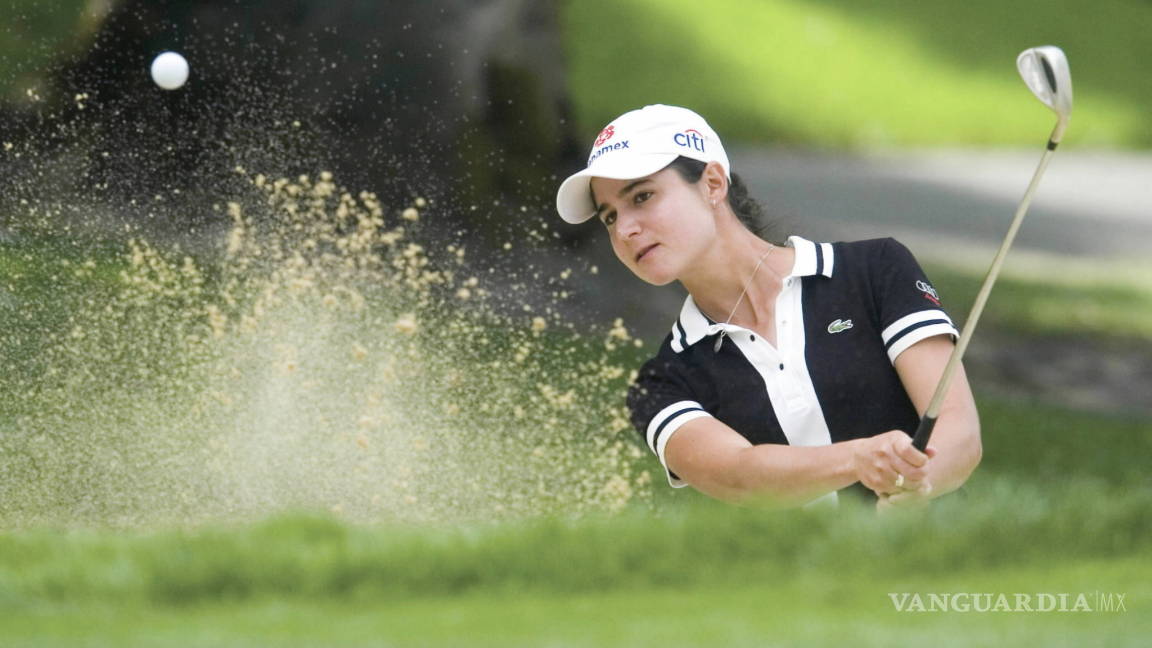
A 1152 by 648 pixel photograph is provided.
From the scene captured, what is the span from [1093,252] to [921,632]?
930 cm

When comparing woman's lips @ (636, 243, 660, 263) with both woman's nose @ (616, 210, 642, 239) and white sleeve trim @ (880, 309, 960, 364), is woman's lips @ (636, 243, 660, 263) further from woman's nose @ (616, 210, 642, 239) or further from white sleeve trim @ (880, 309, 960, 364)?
white sleeve trim @ (880, 309, 960, 364)

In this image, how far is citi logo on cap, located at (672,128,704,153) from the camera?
3.57 meters

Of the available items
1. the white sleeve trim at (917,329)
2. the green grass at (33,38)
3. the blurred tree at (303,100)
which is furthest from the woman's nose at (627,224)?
the green grass at (33,38)

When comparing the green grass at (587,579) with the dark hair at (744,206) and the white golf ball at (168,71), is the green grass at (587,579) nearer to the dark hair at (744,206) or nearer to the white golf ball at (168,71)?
the dark hair at (744,206)

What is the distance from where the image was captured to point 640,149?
349 cm

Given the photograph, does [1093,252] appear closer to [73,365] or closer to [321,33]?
[321,33]

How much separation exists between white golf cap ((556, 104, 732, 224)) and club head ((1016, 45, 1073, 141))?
685 mm

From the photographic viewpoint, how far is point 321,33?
7.23 meters

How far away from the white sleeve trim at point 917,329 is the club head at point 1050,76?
1.39ft

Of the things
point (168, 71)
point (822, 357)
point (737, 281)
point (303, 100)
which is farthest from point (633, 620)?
point (303, 100)

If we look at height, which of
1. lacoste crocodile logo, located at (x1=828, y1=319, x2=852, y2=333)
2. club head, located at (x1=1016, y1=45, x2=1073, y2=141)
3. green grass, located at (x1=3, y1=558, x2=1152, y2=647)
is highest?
club head, located at (x1=1016, y1=45, x2=1073, y2=141)

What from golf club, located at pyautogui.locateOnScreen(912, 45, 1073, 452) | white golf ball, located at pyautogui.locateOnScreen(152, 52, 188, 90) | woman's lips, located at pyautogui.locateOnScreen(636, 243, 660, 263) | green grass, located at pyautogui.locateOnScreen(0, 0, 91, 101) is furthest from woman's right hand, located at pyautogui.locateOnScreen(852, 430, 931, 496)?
green grass, located at pyautogui.locateOnScreen(0, 0, 91, 101)

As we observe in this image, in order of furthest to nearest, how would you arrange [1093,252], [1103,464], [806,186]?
[806,186]
[1093,252]
[1103,464]

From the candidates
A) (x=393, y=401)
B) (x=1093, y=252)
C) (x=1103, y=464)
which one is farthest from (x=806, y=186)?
(x=393, y=401)
